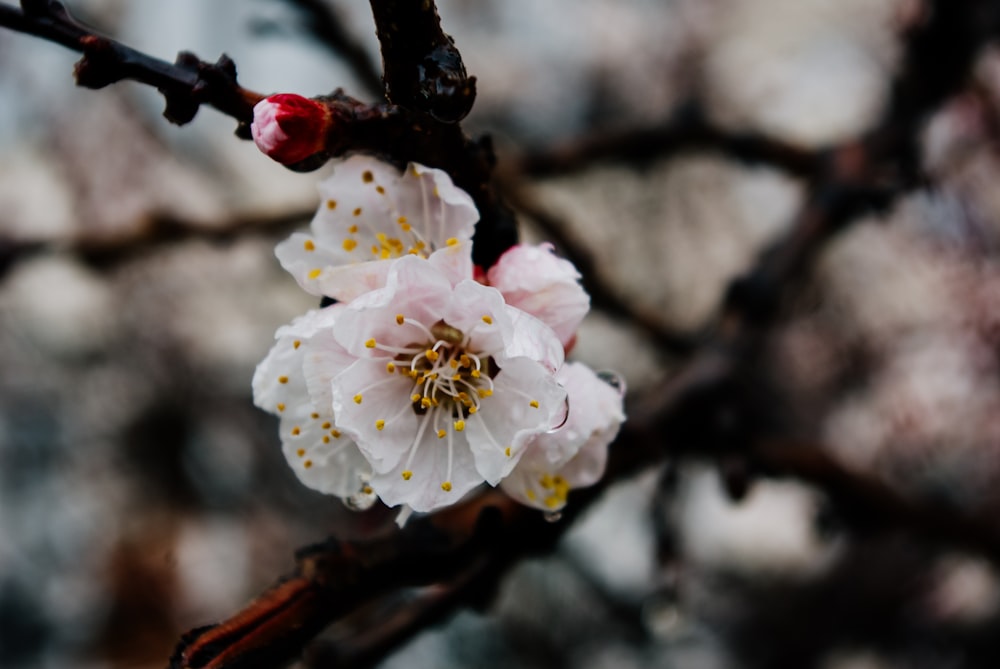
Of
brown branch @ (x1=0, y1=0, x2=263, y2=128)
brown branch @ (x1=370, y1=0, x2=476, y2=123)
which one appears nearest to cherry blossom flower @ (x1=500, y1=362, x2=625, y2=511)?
brown branch @ (x1=370, y1=0, x2=476, y2=123)

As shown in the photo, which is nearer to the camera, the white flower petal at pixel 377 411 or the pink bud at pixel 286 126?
the pink bud at pixel 286 126

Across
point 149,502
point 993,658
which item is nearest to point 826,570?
point 993,658

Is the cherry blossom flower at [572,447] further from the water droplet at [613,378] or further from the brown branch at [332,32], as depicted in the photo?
the brown branch at [332,32]

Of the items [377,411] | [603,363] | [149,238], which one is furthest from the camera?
[603,363]

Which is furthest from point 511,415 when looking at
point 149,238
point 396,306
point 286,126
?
point 149,238

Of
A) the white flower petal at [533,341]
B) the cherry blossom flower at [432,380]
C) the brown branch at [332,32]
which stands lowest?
the cherry blossom flower at [432,380]

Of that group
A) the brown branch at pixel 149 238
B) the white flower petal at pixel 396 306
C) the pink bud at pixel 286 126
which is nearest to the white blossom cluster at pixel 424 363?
Result: the white flower petal at pixel 396 306

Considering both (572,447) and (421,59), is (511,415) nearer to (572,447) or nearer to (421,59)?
(572,447)
